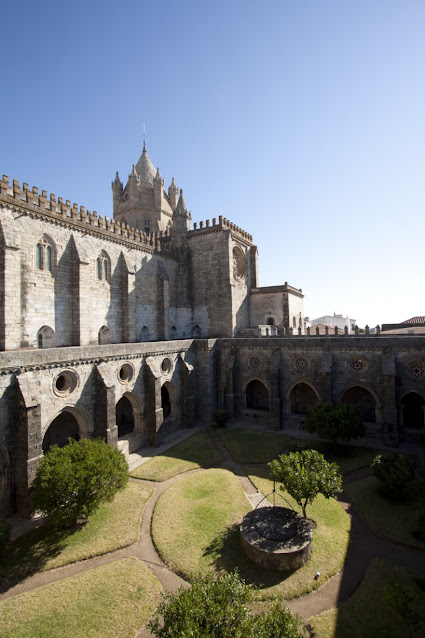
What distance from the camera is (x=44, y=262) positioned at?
23.5 metres

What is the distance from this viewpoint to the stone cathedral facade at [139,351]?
17328mm

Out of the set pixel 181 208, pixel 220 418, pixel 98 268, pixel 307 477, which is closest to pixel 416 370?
pixel 307 477

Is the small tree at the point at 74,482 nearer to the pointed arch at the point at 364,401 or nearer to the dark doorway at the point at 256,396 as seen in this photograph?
the dark doorway at the point at 256,396

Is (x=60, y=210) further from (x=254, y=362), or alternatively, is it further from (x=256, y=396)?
(x=256, y=396)

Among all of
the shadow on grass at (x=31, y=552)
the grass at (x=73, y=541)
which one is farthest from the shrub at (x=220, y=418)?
the shadow on grass at (x=31, y=552)

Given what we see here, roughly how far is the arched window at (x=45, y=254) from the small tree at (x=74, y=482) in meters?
14.0

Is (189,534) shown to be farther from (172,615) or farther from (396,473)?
(396,473)

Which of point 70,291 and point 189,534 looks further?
point 70,291

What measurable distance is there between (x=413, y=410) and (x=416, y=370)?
382 cm

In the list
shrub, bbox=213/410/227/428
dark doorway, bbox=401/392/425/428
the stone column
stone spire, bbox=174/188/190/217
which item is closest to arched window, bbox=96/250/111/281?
stone spire, bbox=174/188/190/217

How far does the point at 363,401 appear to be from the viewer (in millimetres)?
26172

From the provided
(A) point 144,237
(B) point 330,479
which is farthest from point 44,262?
(B) point 330,479

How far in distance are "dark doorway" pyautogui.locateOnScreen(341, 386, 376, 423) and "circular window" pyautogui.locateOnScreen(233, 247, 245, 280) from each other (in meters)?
17.8

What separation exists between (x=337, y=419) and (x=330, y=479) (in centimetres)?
783
